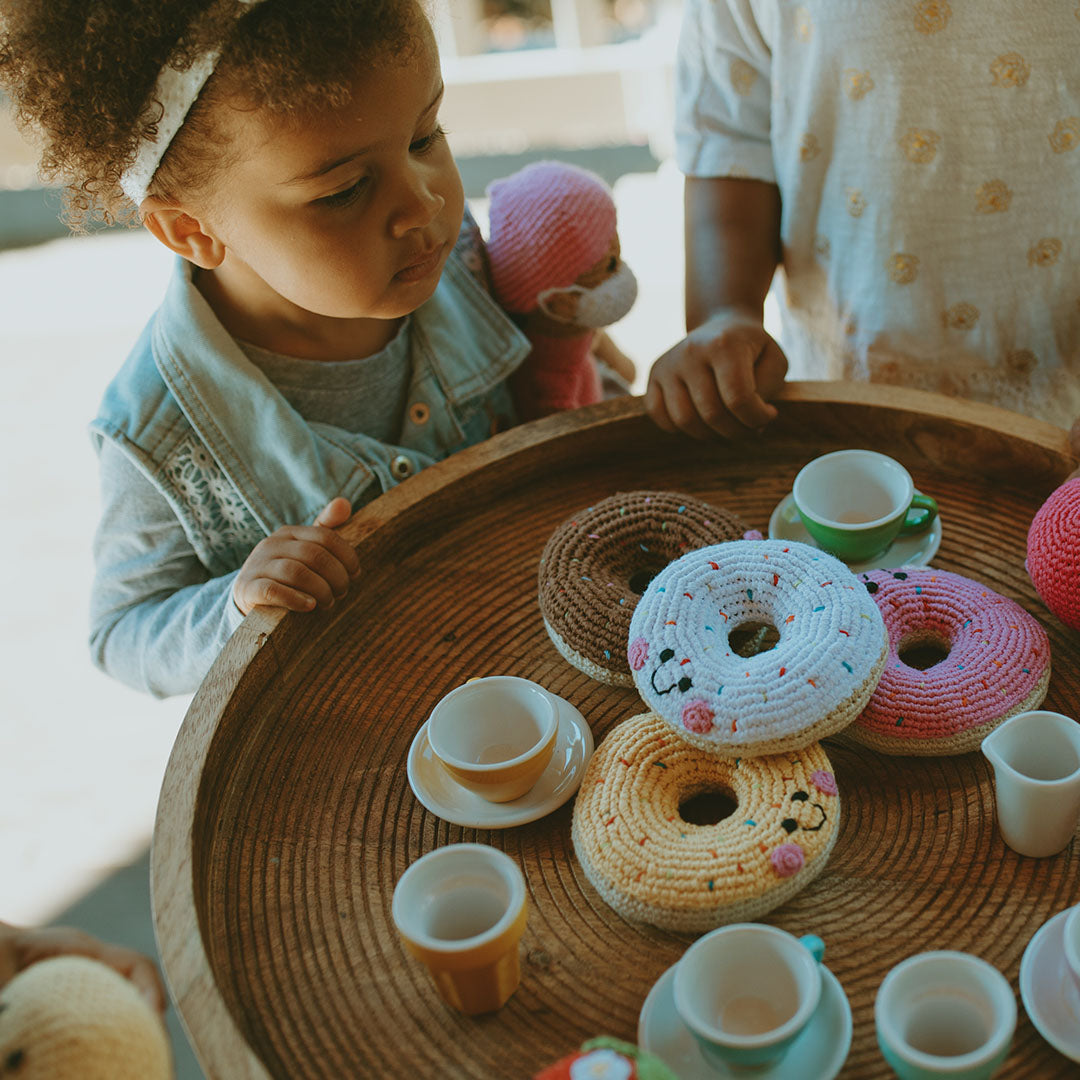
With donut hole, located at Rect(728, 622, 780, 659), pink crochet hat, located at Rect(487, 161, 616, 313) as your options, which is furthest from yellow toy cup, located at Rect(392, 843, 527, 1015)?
pink crochet hat, located at Rect(487, 161, 616, 313)

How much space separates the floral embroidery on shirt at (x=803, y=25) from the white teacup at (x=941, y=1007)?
2.61ft

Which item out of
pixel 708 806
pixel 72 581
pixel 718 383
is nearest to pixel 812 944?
pixel 708 806

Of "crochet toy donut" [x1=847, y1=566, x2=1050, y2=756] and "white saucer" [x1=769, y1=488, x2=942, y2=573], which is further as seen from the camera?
"white saucer" [x1=769, y1=488, x2=942, y2=573]

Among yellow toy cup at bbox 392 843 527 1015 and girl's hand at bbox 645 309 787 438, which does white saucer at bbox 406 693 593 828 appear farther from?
girl's hand at bbox 645 309 787 438

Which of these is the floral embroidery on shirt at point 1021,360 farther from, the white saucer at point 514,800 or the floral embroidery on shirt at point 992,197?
the white saucer at point 514,800

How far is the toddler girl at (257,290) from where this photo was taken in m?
0.74

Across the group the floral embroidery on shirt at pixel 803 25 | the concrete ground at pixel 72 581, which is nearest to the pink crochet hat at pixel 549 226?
the floral embroidery on shirt at pixel 803 25

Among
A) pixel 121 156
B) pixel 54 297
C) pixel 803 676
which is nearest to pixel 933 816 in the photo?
pixel 803 676

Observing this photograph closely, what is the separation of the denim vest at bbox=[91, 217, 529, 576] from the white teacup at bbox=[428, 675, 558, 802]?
295 mm

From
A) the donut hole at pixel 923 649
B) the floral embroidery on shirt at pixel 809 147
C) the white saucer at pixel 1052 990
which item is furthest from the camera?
the floral embroidery on shirt at pixel 809 147

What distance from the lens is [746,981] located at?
576 mm

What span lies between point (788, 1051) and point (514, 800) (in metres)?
0.24

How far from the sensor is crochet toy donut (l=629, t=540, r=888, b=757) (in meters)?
0.67

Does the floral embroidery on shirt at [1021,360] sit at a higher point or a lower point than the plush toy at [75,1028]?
lower
